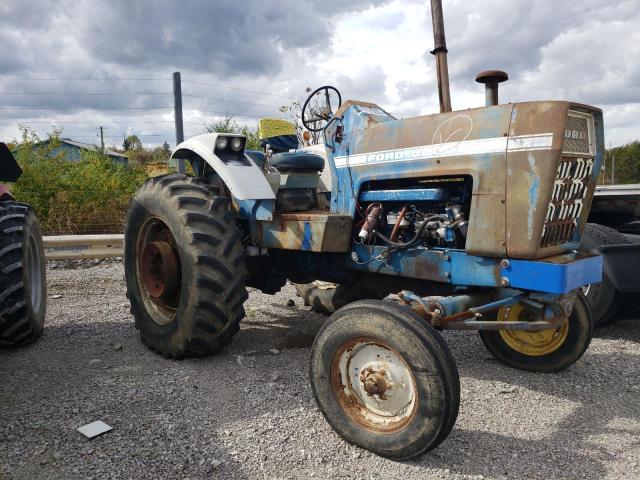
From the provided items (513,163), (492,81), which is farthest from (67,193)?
(513,163)

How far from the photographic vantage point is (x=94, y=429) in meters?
2.75

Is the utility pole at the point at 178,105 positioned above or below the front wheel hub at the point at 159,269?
above

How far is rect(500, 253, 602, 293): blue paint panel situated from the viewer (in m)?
2.68

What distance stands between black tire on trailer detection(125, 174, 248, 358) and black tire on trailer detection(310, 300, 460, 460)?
990 mm

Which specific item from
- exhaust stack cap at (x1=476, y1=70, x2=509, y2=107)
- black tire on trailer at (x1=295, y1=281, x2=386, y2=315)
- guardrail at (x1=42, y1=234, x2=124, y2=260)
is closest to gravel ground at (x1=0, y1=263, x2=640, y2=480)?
black tire on trailer at (x1=295, y1=281, x2=386, y2=315)

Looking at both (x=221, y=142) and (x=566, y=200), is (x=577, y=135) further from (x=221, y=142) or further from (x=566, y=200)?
(x=221, y=142)

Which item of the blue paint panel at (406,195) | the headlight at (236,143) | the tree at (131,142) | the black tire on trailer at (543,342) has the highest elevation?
the tree at (131,142)

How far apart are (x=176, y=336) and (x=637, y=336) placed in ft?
12.5

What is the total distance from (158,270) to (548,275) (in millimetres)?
2743

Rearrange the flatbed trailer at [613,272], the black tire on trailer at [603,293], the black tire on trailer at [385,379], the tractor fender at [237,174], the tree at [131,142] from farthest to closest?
the tree at [131,142] < the black tire on trailer at [603,293] < the flatbed trailer at [613,272] < the tractor fender at [237,174] < the black tire on trailer at [385,379]

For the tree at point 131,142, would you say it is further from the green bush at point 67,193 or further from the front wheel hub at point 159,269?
the front wheel hub at point 159,269

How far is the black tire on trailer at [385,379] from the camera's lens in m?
2.41

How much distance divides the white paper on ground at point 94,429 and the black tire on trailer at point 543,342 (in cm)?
248

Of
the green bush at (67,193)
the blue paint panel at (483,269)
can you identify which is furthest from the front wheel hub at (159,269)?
the green bush at (67,193)
